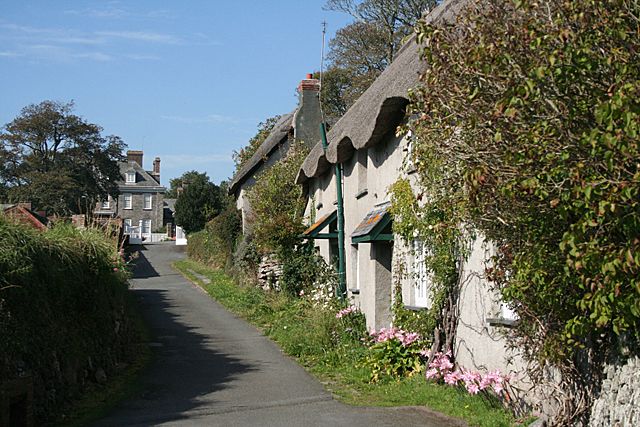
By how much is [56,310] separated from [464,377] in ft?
17.4

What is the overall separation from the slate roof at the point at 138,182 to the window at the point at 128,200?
1.52 ft

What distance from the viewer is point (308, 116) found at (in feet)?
90.7

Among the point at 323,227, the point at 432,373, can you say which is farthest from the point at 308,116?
the point at 432,373

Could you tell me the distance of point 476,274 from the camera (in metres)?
10.3

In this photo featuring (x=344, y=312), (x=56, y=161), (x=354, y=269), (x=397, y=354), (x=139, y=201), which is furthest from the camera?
(x=139, y=201)

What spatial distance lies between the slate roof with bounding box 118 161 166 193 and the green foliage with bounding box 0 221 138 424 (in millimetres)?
72213

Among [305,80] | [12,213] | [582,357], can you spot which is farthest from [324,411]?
[305,80]

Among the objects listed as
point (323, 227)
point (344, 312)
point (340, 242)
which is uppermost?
point (323, 227)

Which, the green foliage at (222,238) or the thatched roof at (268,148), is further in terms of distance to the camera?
the green foliage at (222,238)

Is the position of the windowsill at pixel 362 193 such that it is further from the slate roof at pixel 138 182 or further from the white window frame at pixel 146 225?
the white window frame at pixel 146 225

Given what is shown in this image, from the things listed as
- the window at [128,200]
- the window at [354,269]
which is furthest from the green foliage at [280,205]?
the window at [128,200]

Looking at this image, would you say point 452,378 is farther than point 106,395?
No

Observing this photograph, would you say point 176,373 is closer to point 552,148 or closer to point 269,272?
point 552,148

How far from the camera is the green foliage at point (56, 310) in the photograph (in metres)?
8.94
